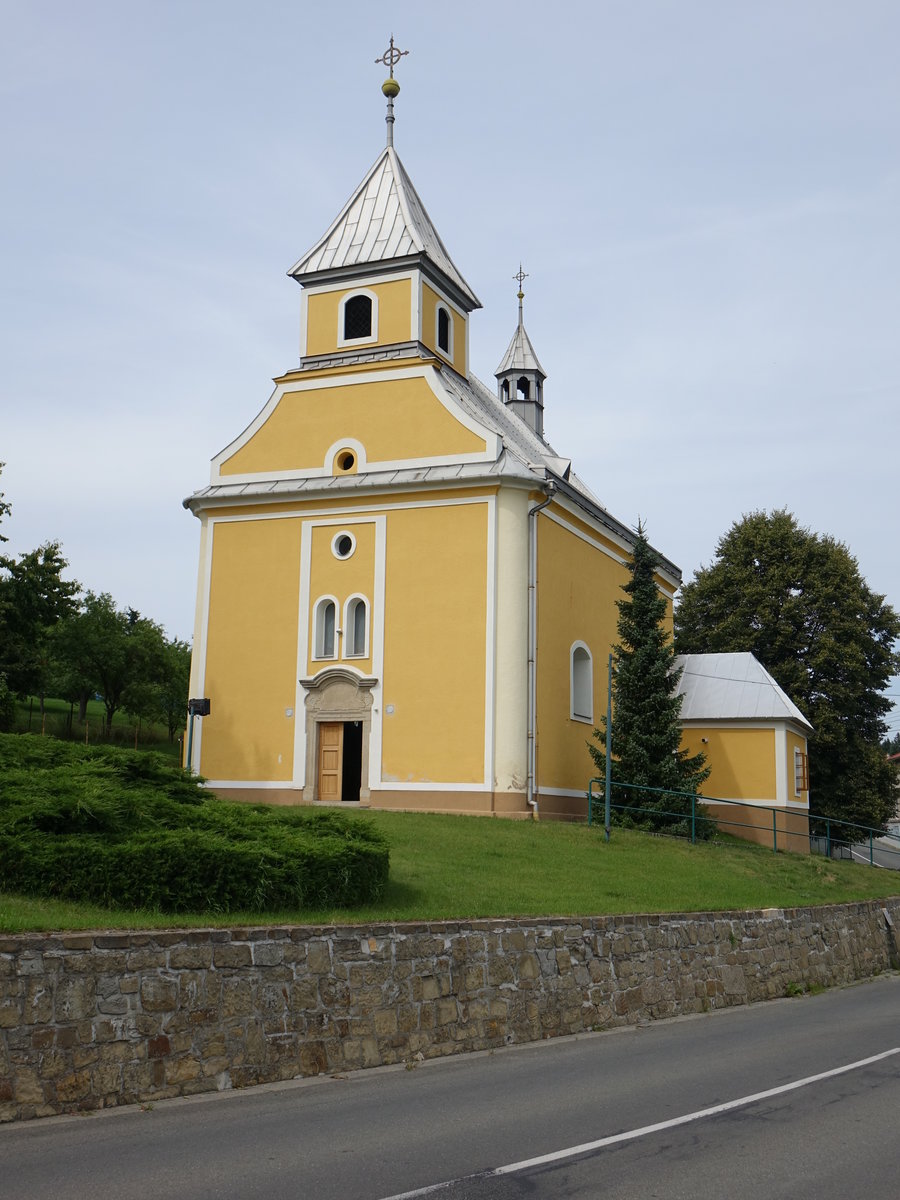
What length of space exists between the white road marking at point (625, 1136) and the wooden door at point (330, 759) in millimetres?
17653

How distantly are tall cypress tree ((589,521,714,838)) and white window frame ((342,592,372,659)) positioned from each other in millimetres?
5731

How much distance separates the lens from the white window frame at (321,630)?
27.8 meters

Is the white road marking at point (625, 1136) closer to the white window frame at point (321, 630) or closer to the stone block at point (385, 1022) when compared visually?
the stone block at point (385, 1022)

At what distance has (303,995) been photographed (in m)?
10.0

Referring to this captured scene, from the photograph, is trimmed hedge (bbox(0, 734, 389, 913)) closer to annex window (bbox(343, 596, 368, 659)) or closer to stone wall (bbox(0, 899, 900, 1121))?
stone wall (bbox(0, 899, 900, 1121))

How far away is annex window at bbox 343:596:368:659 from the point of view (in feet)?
90.6

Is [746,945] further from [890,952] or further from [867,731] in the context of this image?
[867,731]

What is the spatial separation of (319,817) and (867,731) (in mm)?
36215

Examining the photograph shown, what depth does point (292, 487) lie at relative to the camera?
28.7m

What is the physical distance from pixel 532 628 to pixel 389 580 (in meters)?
3.49

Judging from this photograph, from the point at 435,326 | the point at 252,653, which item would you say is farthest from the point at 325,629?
the point at 435,326

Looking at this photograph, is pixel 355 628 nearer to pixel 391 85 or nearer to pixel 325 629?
pixel 325 629

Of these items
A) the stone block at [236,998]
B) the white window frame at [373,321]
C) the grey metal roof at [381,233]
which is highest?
the grey metal roof at [381,233]

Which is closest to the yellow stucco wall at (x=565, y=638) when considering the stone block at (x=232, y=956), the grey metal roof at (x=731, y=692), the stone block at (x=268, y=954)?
the grey metal roof at (x=731, y=692)
